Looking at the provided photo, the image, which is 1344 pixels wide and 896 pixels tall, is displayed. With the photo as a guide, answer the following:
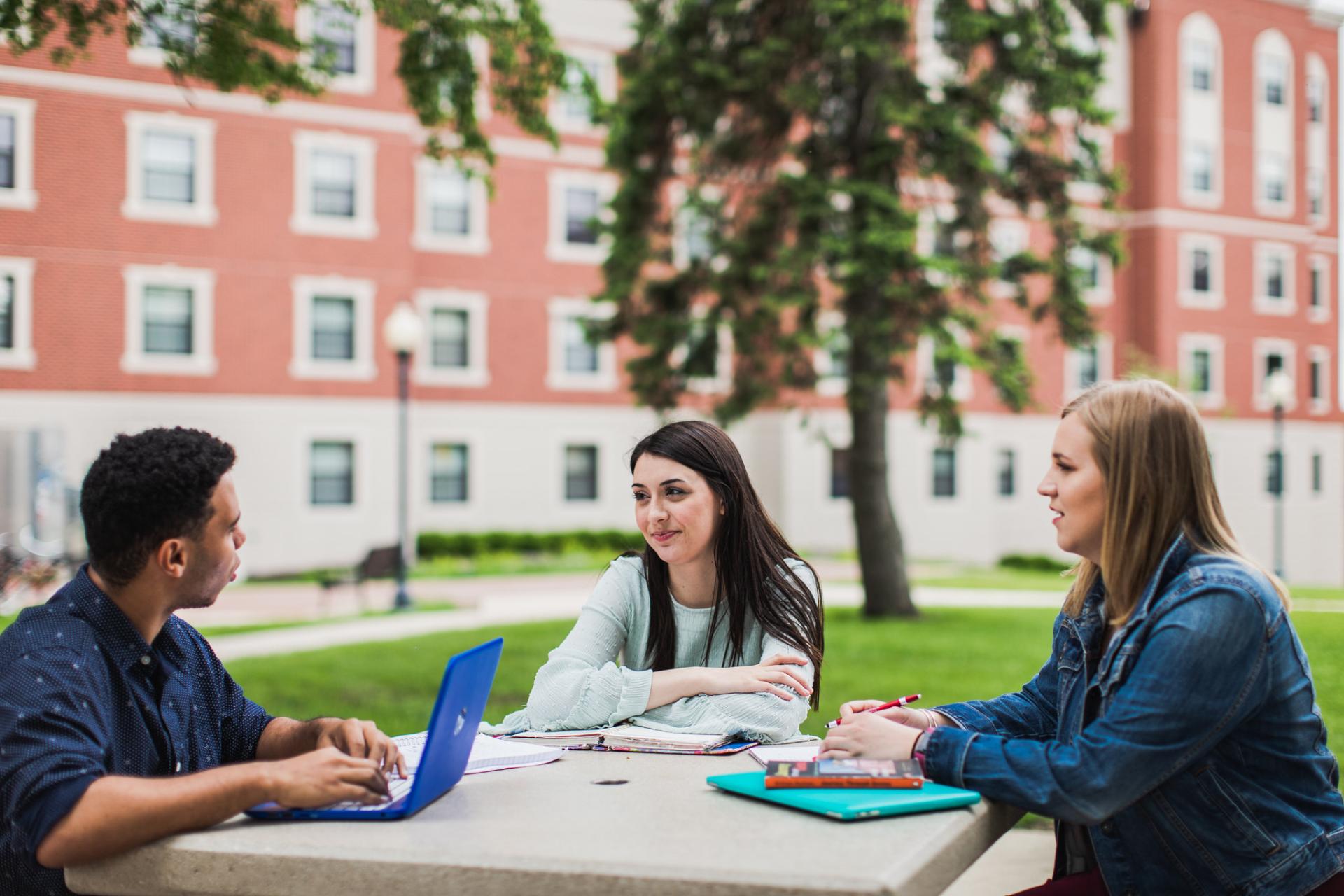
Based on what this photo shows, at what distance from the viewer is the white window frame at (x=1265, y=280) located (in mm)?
37594

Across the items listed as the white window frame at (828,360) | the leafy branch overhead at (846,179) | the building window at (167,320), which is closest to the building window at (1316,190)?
the white window frame at (828,360)

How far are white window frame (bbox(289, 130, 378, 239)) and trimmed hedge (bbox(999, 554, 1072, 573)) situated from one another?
1734 centimetres

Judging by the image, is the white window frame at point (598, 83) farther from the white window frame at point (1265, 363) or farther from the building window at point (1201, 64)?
the white window frame at point (1265, 363)

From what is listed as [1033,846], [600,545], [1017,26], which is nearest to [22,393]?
[600,545]

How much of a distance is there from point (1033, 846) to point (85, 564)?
456 cm

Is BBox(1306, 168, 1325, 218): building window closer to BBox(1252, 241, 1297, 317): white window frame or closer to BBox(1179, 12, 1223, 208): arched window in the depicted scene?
BBox(1252, 241, 1297, 317): white window frame

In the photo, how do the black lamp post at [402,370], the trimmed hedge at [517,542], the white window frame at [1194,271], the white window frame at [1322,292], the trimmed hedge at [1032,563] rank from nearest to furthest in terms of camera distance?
the black lamp post at [402,370] → the trimmed hedge at [517,542] → the trimmed hedge at [1032,563] → the white window frame at [1194,271] → the white window frame at [1322,292]

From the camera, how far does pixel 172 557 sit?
7.90ft

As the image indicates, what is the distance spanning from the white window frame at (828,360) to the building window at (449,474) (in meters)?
8.25

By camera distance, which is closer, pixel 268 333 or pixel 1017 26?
pixel 1017 26

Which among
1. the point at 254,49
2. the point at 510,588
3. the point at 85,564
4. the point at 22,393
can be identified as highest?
the point at 254,49

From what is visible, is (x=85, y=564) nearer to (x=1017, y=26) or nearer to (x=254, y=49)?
(x=254, y=49)

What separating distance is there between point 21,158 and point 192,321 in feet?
13.9

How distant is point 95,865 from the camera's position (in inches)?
82.4
